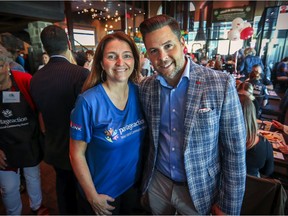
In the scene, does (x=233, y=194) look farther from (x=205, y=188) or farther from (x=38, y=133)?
(x=38, y=133)

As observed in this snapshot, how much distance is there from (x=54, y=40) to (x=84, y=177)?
1.01 m

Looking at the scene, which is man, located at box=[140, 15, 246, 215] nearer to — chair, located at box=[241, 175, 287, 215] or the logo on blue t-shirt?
the logo on blue t-shirt

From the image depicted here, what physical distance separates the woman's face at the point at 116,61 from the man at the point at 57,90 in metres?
0.35

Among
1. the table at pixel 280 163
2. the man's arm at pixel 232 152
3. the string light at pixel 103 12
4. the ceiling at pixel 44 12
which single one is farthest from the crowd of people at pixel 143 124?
the string light at pixel 103 12

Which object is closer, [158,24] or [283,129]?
[158,24]

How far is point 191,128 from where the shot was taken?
0.99 metres

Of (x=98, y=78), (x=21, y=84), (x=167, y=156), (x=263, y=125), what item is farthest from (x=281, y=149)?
(x=21, y=84)

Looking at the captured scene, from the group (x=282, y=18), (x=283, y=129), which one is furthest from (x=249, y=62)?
(x=283, y=129)

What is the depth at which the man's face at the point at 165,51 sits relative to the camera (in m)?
1.03

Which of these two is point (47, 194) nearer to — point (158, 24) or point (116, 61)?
point (116, 61)

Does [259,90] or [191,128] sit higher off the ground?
[191,128]

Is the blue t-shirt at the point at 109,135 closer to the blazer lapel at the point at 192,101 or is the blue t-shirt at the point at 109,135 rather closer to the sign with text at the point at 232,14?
the blazer lapel at the point at 192,101

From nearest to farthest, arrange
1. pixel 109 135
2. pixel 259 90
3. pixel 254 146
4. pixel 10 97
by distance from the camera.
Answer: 1. pixel 109 135
2. pixel 10 97
3. pixel 254 146
4. pixel 259 90

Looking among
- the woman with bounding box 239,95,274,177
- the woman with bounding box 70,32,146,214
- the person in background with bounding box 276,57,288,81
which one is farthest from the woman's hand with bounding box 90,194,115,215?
the person in background with bounding box 276,57,288,81
